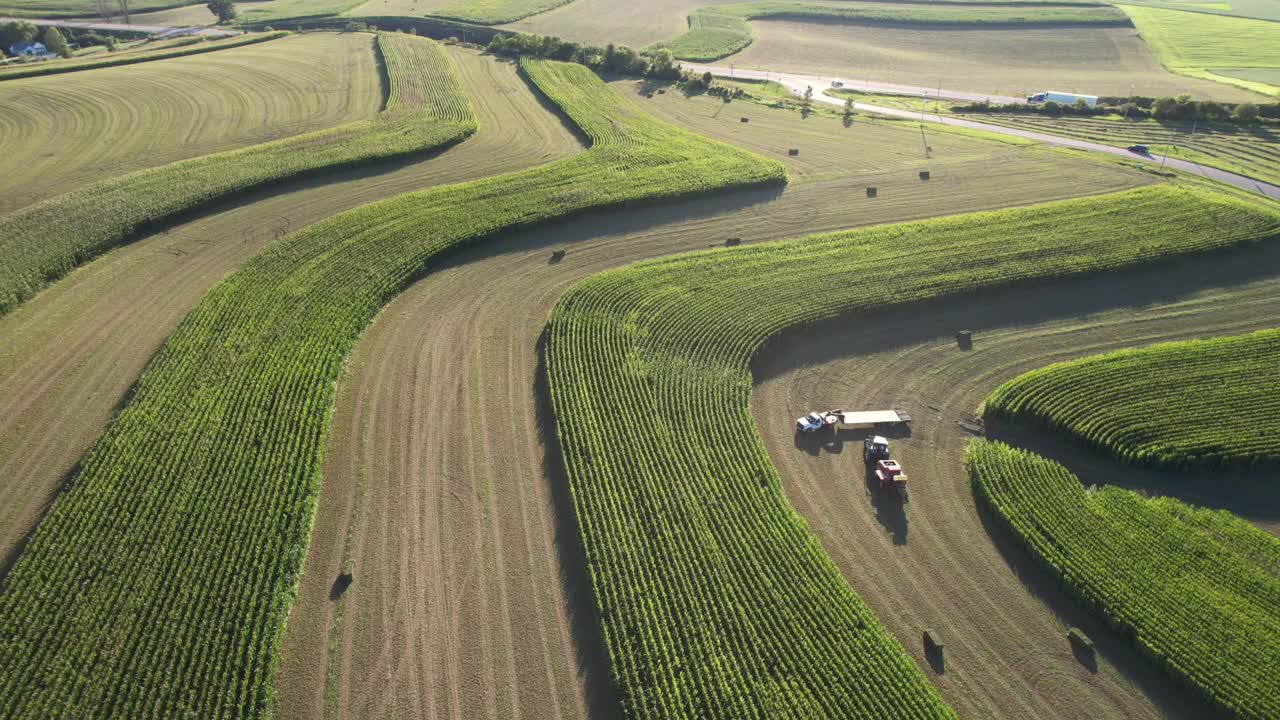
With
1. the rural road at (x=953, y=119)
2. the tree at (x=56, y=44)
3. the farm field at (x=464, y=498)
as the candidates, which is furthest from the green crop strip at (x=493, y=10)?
the farm field at (x=464, y=498)

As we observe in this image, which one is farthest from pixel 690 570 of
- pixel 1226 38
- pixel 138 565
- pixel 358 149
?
pixel 1226 38

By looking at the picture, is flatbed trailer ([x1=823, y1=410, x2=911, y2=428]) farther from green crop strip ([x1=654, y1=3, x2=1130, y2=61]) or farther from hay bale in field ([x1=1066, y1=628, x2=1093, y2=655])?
green crop strip ([x1=654, y1=3, x2=1130, y2=61])

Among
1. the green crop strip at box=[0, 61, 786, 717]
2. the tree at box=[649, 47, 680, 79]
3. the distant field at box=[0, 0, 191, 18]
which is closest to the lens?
the green crop strip at box=[0, 61, 786, 717]

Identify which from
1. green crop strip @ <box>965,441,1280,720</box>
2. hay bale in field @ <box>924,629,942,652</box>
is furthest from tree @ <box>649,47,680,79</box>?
hay bale in field @ <box>924,629,942,652</box>

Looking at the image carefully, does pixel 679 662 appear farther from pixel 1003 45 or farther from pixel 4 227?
pixel 1003 45

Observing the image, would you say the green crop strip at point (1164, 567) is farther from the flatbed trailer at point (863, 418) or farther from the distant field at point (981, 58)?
the distant field at point (981, 58)

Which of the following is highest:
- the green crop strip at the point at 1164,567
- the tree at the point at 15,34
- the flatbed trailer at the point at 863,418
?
the tree at the point at 15,34
